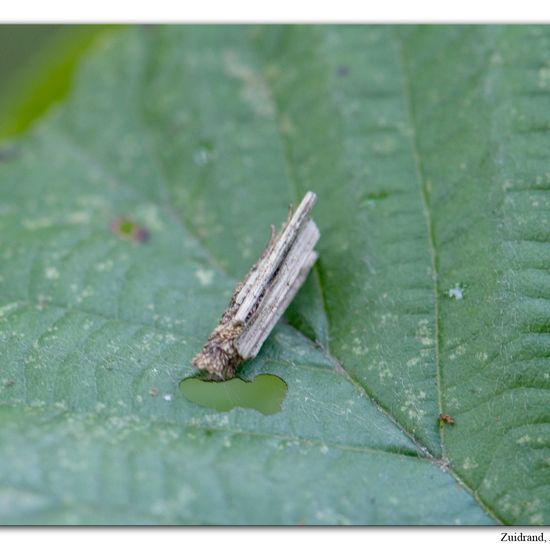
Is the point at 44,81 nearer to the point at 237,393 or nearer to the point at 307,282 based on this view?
the point at 307,282

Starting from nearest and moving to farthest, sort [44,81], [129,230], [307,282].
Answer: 1. [307,282]
2. [129,230]
3. [44,81]

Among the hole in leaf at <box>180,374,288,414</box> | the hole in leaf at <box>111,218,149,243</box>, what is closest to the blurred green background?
the hole in leaf at <box>111,218,149,243</box>

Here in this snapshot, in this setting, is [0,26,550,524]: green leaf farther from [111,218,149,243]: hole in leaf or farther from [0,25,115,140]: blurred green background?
[0,25,115,140]: blurred green background

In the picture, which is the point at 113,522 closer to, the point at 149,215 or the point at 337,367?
the point at 337,367

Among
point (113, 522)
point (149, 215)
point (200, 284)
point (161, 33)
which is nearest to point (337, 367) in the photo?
point (200, 284)

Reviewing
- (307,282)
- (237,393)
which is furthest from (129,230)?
(237,393)

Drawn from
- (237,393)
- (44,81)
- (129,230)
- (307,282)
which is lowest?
(237,393)
